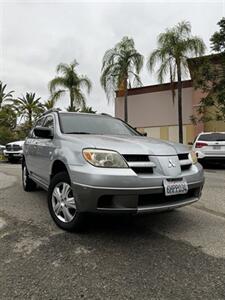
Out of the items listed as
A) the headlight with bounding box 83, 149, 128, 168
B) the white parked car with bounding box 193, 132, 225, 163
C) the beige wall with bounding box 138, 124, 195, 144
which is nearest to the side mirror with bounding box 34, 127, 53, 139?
the headlight with bounding box 83, 149, 128, 168

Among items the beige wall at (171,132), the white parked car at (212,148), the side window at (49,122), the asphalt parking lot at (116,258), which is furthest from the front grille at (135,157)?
the beige wall at (171,132)

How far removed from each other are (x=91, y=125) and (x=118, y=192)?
74.0 inches

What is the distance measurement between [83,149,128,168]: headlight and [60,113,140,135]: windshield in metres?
1.13

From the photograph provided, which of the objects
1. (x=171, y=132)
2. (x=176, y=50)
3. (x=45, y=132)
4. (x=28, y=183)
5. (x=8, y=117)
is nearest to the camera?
(x=45, y=132)

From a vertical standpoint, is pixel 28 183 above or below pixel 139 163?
below

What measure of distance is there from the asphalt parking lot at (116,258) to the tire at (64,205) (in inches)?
4.9

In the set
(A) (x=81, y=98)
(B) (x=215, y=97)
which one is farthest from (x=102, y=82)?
(B) (x=215, y=97)

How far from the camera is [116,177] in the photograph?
121 inches

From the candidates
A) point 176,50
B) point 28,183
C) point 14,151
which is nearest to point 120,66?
point 176,50

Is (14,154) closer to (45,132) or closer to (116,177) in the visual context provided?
A: (45,132)

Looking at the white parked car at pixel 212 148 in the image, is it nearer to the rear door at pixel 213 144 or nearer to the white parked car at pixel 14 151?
the rear door at pixel 213 144

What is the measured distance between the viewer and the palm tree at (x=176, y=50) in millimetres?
18641

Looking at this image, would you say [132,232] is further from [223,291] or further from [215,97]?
[215,97]

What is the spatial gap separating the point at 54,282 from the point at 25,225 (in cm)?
165
